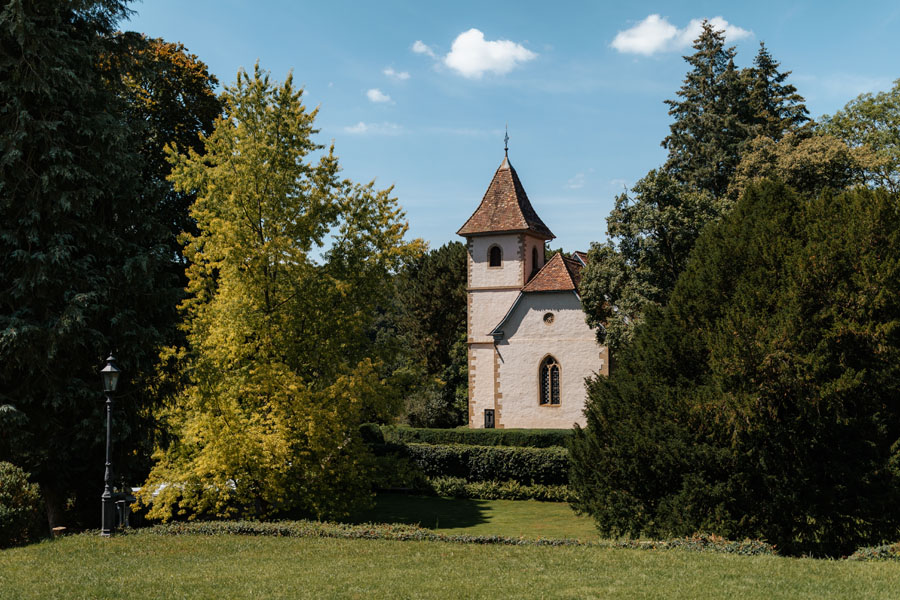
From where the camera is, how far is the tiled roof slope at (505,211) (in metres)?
39.7

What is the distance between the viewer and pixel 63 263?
50.6ft

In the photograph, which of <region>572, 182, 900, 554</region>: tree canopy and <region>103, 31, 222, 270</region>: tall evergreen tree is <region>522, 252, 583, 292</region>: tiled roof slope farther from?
<region>572, 182, 900, 554</region>: tree canopy

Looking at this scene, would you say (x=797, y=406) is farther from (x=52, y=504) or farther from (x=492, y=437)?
(x=492, y=437)

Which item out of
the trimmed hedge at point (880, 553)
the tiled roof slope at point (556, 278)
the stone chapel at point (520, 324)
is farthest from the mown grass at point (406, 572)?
the tiled roof slope at point (556, 278)

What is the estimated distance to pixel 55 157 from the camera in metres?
15.6

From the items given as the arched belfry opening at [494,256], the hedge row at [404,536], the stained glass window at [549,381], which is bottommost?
the hedge row at [404,536]

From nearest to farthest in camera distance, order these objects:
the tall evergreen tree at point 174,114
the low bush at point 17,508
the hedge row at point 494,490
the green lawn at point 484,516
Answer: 1. the low bush at point 17,508
2. the green lawn at point 484,516
3. the tall evergreen tree at point 174,114
4. the hedge row at point 494,490

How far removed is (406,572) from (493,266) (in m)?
30.7

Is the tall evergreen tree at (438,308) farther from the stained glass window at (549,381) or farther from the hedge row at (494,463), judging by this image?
the hedge row at (494,463)

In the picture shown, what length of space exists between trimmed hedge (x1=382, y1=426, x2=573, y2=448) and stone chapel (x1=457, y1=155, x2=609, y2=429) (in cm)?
407

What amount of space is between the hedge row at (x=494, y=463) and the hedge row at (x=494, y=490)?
0.29 meters

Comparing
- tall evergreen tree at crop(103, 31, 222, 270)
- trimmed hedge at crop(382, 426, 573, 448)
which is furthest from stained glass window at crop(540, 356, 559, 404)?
tall evergreen tree at crop(103, 31, 222, 270)

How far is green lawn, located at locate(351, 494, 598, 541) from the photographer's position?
1948 cm

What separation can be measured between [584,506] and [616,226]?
16.5 meters
